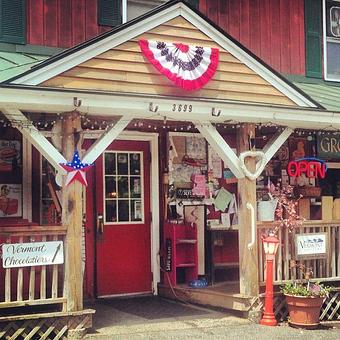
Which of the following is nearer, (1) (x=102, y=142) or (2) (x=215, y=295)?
(1) (x=102, y=142)

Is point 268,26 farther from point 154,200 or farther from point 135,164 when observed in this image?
point 154,200

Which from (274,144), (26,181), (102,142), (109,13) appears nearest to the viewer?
(102,142)

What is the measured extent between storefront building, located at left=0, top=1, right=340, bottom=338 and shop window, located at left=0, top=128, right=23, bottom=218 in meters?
0.01

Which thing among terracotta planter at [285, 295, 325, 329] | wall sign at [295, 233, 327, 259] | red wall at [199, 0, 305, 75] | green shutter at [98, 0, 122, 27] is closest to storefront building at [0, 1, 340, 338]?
wall sign at [295, 233, 327, 259]

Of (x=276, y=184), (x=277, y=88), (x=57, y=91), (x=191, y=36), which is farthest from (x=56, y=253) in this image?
(x=276, y=184)

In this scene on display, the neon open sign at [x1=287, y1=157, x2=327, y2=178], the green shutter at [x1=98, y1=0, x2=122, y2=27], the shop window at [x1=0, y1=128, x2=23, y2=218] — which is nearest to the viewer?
the shop window at [x1=0, y1=128, x2=23, y2=218]

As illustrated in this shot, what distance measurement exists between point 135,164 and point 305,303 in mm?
3496

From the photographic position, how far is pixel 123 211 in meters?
9.54

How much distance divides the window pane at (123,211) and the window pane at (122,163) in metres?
0.48

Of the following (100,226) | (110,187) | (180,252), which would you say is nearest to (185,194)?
(180,252)

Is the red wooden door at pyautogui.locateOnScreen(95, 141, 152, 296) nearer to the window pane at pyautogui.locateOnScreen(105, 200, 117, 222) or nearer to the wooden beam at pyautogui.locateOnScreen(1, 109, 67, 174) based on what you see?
the window pane at pyautogui.locateOnScreen(105, 200, 117, 222)

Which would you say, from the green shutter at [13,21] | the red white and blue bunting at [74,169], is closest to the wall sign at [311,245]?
the red white and blue bunting at [74,169]

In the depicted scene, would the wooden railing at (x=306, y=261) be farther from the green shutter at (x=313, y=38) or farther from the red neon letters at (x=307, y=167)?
the green shutter at (x=313, y=38)

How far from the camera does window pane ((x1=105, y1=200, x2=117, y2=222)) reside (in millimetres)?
9375
